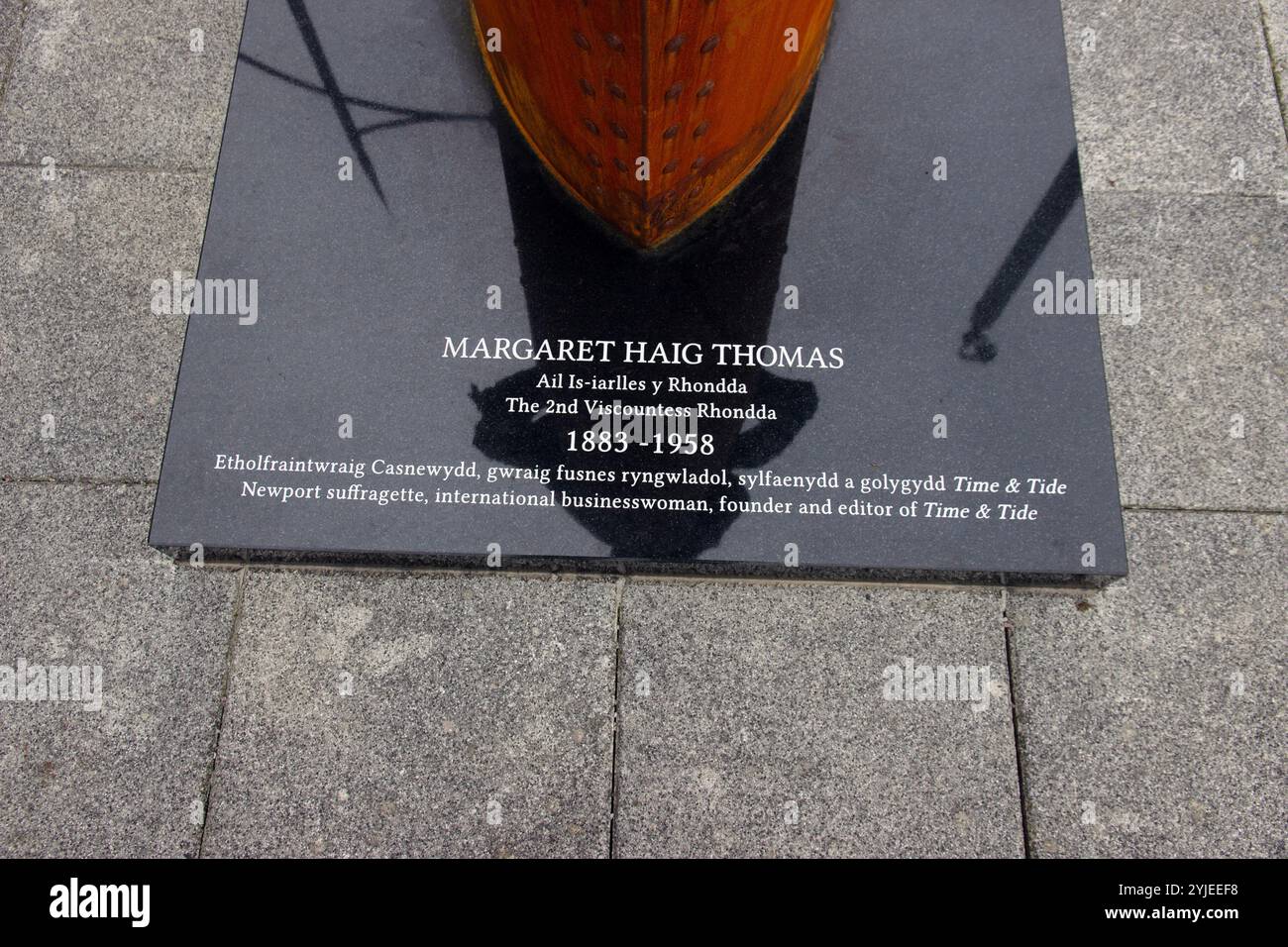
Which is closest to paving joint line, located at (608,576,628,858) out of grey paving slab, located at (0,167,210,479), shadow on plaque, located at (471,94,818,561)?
shadow on plaque, located at (471,94,818,561)

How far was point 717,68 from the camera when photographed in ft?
9.71

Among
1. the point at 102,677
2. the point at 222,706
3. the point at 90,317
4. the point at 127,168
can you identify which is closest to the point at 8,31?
the point at 127,168

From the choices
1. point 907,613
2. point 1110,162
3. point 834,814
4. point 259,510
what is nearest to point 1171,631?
point 907,613

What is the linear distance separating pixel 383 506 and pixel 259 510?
1.60 feet

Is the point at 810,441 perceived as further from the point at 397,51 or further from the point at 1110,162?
the point at 397,51

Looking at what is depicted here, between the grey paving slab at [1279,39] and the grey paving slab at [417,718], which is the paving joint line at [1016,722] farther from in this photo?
the grey paving slab at [1279,39]

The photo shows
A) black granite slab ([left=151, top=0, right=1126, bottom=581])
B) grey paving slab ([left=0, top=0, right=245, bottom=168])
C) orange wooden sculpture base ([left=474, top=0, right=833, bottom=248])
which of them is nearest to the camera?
orange wooden sculpture base ([left=474, top=0, right=833, bottom=248])

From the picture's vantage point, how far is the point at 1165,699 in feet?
10.9

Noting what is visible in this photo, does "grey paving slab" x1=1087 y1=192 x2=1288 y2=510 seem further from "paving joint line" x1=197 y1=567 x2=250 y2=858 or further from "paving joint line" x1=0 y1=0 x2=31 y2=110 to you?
"paving joint line" x1=0 y1=0 x2=31 y2=110

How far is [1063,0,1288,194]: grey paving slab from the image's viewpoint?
406 cm

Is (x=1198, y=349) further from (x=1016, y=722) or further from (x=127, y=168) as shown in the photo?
(x=127, y=168)

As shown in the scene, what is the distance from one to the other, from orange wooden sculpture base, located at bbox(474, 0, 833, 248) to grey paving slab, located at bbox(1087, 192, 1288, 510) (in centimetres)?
170

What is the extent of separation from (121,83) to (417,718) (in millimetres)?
3471

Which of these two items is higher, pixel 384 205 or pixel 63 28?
pixel 63 28
